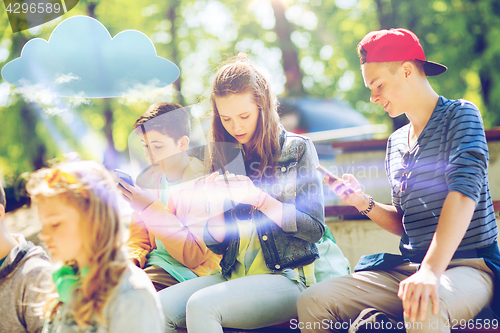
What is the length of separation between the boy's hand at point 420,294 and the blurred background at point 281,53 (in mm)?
5237

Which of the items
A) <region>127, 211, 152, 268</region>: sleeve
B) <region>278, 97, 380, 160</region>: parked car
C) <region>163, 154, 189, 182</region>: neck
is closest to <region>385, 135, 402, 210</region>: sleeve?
<region>163, 154, 189, 182</region>: neck

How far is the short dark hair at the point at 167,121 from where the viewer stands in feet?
8.51

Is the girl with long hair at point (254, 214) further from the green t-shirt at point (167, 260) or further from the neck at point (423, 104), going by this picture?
the neck at point (423, 104)

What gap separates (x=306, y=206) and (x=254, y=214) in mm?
294

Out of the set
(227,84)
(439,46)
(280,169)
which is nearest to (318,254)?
(280,169)

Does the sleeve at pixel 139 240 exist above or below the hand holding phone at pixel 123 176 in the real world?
below

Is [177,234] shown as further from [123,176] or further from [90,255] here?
[90,255]

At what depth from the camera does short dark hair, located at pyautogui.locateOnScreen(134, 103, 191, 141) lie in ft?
8.51

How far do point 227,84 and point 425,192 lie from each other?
1.14 m

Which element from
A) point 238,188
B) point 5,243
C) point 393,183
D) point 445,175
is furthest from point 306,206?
point 5,243

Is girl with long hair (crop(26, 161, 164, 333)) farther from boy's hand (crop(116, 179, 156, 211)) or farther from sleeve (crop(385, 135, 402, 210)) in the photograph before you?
sleeve (crop(385, 135, 402, 210))

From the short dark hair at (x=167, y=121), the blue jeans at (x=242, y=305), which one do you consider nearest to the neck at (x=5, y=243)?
the blue jeans at (x=242, y=305)

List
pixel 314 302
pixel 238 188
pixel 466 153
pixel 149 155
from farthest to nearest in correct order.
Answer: pixel 149 155, pixel 238 188, pixel 314 302, pixel 466 153

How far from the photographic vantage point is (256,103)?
218 centimetres
